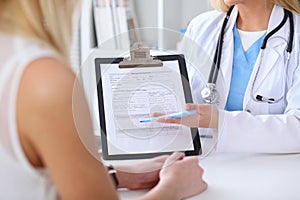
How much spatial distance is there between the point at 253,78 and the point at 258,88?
3 centimetres

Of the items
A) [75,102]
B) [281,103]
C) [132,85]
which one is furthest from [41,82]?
[281,103]

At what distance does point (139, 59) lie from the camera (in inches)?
44.3

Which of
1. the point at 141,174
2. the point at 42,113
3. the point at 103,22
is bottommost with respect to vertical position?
the point at 141,174

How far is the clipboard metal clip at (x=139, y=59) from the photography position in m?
1.13

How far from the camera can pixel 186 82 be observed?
3.82 feet

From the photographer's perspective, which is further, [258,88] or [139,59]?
[258,88]

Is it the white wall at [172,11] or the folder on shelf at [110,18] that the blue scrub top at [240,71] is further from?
the folder on shelf at [110,18]

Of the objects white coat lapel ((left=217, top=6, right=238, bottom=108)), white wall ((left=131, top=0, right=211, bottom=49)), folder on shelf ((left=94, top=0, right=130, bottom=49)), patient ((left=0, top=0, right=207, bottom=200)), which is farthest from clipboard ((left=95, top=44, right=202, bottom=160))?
folder on shelf ((left=94, top=0, right=130, bottom=49))

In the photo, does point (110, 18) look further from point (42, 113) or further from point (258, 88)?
point (42, 113)

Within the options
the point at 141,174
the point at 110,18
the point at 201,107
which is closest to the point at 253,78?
the point at 201,107

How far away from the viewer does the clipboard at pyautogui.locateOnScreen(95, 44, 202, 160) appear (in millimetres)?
1057

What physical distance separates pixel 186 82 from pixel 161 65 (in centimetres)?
8

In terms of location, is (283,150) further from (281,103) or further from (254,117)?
(281,103)

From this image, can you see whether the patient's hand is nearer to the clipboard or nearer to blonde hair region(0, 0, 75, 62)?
the clipboard
